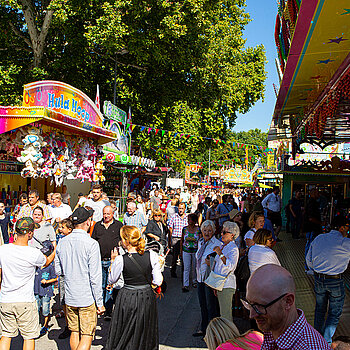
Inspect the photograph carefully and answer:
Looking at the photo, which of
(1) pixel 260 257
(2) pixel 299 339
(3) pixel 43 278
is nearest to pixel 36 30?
(3) pixel 43 278

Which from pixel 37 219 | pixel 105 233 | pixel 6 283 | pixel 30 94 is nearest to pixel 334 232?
pixel 105 233

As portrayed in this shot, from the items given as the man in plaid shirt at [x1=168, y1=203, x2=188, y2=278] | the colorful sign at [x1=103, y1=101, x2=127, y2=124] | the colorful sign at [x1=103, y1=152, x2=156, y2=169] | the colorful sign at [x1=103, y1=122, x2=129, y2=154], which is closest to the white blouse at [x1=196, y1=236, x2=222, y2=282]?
the man in plaid shirt at [x1=168, y1=203, x2=188, y2=278]

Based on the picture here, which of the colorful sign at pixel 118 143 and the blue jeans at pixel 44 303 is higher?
the colorful sign at pixel 118 143

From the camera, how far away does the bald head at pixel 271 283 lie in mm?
1793

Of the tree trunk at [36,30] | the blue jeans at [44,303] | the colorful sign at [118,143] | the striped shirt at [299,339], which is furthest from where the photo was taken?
the tree trunk at [36,30]

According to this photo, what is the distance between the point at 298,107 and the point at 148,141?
12417mm

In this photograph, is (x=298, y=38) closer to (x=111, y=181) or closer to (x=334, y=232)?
(x=334, y=232)

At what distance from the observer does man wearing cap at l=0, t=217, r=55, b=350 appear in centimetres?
420

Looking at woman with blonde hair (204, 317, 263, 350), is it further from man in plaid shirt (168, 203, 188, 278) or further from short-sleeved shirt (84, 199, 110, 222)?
man in plaid shirt (168, 203, 188, 278)

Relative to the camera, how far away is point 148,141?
20703mm

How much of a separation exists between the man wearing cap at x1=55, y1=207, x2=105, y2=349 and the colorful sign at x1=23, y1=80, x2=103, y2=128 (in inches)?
226

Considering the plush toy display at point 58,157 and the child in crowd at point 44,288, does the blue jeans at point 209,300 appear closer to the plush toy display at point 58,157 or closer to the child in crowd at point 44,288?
the child in crowd at point 44,288

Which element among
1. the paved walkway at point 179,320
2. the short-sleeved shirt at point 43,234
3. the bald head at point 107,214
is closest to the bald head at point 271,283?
the paved walkway at point 179,320

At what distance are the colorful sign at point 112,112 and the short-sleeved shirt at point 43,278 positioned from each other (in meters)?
9.16
